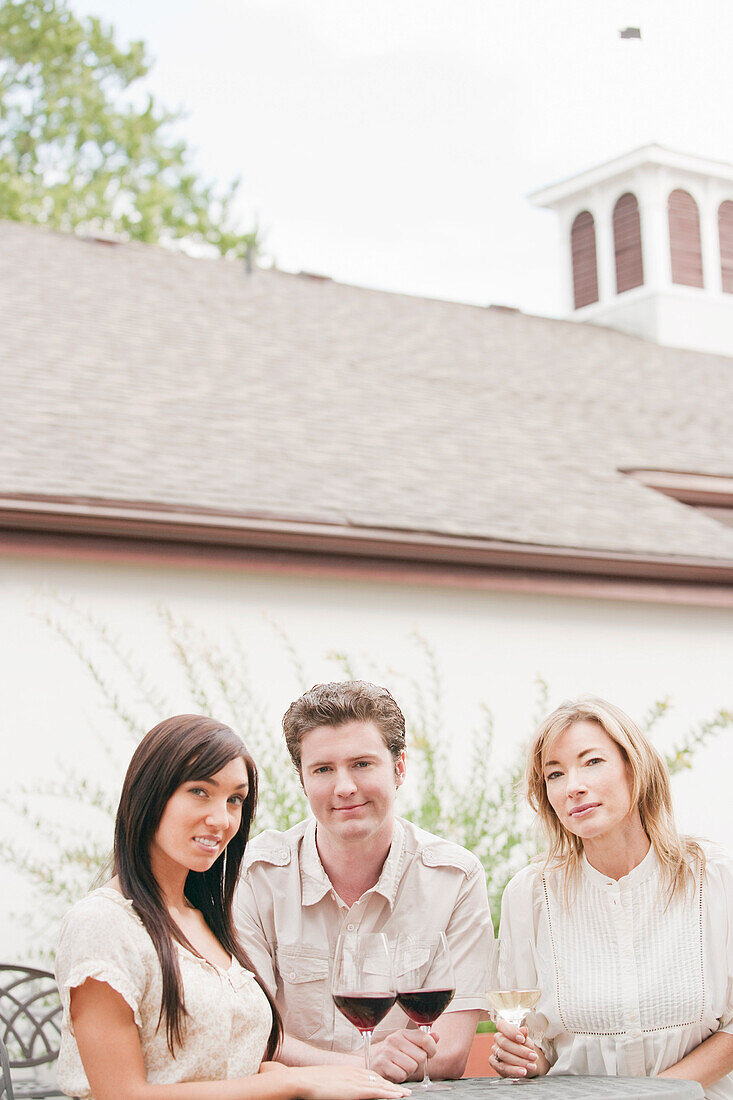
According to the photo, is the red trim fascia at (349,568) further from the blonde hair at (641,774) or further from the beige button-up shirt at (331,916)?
the blonde hair at (641,774)

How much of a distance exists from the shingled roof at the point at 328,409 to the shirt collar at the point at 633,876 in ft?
13.4

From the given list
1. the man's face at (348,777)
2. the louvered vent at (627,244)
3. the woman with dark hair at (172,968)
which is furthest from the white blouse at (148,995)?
the louvered vent at (627,244)

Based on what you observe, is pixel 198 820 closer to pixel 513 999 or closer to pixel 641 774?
pixel 513 999

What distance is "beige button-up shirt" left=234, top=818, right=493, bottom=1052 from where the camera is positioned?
345cm

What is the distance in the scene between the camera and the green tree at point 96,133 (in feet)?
73.3

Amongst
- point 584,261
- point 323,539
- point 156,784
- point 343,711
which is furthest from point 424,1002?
point 584,261

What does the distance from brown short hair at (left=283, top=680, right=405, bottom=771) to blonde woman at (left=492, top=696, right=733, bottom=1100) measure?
0.37 metres

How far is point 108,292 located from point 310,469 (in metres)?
3.68

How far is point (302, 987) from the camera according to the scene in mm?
3473

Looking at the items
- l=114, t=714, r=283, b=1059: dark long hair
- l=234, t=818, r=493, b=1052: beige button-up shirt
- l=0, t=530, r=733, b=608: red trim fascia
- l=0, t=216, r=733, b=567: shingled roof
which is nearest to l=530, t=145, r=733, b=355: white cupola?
l=0, t=216, r=733, b=567: shingled roof

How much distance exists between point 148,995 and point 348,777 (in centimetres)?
88

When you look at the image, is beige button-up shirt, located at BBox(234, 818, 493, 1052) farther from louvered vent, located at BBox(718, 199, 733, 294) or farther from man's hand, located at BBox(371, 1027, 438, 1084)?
louvered vent, located at BBox(718, 199, 733, 294)

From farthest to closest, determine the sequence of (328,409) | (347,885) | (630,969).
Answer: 1. (328,409)
2. (347,885)
3. (630,969)

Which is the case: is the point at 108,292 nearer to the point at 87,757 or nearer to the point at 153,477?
the point at 153,477
